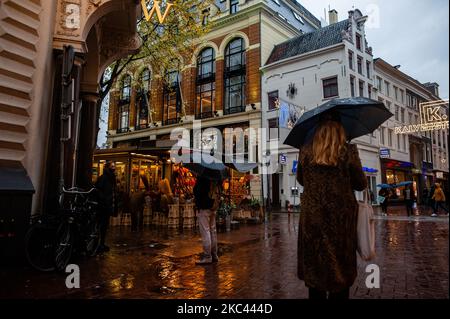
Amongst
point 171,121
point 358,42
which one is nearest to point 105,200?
point 358,42

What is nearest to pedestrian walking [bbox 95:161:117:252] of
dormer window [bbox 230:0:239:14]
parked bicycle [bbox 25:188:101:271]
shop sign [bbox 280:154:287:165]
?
parked bicycle [bbox 25:188:101:271]

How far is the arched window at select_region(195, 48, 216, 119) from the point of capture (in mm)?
31344

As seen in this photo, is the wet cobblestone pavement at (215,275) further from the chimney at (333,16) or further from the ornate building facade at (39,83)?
the chimney at (333,16)

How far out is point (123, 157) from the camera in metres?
15.1

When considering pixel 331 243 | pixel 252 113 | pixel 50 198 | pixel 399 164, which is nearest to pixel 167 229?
pixel 50 198

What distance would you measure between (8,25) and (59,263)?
13.8ft

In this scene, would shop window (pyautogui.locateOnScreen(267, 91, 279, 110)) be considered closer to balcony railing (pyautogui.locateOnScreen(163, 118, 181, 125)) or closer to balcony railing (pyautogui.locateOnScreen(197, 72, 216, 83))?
balcony railing (pyautogui.locateOnScreen(197, 72, 216, 83))

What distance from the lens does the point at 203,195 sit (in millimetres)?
6008

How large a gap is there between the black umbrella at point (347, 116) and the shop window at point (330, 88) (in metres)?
23.4

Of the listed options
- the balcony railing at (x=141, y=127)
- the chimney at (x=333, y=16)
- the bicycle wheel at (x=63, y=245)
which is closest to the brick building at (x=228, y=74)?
the balcony railing at (x=141, y=127)

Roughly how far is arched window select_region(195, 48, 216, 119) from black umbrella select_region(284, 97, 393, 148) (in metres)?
27.9

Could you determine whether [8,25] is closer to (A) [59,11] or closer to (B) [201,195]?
(A) [59,11]

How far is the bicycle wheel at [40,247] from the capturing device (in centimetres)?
479

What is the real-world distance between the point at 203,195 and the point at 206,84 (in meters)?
27.2
